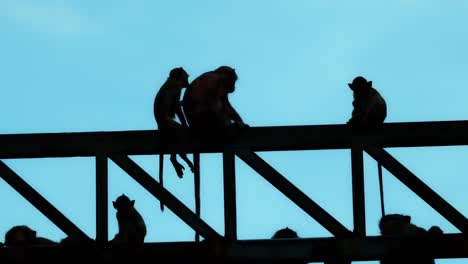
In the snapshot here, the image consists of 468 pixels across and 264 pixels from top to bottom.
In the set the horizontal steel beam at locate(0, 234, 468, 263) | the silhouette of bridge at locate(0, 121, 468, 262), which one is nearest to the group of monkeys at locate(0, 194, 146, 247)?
the horizontal steel beam at locate(0, 234, 468, 263)

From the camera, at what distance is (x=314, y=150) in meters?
13.3

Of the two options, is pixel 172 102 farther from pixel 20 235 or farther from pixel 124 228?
pixel 20 235

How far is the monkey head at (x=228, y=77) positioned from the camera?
17.8m

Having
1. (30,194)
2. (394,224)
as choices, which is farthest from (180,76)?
(30,194)

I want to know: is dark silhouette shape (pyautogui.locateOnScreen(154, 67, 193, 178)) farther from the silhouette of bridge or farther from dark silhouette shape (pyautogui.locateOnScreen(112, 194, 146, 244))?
dark silhouette shape (pyautogui.locateOnScreen(112, 194, 146, 244))

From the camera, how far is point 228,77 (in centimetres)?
1797

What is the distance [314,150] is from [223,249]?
141 centimetres

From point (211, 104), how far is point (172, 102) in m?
0.74

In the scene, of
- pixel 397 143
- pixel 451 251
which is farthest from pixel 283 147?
pixel 451 251

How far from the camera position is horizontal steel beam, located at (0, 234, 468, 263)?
1272 centimetres

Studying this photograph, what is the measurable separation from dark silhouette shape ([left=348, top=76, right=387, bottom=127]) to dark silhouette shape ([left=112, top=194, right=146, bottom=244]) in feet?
8.82

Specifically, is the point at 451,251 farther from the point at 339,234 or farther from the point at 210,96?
the point at 210,96

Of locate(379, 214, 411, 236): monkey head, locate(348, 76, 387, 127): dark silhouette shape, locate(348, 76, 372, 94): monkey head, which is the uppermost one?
locate(348, 76, 372, 94): monkey head

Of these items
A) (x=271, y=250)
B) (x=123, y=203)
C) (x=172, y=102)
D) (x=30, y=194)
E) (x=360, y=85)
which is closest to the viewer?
(x=271, y=250)
